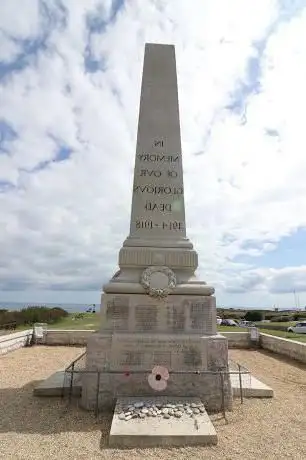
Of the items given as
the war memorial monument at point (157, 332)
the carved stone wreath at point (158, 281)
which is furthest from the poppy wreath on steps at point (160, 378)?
the carved stone wreath at point (158, 281)

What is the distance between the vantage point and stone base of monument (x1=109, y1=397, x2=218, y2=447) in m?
5.30

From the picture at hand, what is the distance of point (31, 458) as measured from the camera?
4.78 m

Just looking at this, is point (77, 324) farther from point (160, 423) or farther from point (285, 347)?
point (160, 423)

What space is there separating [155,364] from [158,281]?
1.51 metres

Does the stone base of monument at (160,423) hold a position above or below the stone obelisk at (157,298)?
below

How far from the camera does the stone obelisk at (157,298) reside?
6.98 m

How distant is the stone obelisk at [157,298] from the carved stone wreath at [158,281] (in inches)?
0.4

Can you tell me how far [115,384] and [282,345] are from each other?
8963 mm

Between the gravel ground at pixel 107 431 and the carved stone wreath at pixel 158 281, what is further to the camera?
the carved stone wreath at pixel 158 281

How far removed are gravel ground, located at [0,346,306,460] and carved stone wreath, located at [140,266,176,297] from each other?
2.28 m

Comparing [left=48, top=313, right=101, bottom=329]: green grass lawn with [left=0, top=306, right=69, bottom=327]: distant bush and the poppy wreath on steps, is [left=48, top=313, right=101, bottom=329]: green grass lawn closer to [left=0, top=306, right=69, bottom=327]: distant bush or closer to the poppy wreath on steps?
[left=0, top=306, right=69, bottom=327]: distant bush

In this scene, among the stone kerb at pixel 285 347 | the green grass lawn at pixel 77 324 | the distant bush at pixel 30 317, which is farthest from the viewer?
the distant bush at pixel 30 317

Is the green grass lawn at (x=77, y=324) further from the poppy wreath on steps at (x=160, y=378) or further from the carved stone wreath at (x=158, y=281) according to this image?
the poppy wreath on steps at (x=160, y=378)

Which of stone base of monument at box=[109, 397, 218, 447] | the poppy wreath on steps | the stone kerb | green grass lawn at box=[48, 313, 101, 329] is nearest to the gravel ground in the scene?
stone base of monument at box=[109, 397, 218, 447]
